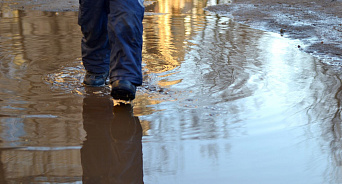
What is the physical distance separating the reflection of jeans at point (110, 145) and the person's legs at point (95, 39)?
49 cm

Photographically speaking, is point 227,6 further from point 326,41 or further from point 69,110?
point 69,110

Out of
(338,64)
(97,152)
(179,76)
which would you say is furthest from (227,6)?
(97,152)

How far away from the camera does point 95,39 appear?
3865 mm

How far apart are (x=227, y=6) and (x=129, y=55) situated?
7483 mm

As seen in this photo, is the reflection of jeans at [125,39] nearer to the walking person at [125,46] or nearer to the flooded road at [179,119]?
the walking person at [125,46]

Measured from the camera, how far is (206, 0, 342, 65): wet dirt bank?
5.66 m

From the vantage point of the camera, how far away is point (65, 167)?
95.2 inches

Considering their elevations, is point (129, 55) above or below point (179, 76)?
above

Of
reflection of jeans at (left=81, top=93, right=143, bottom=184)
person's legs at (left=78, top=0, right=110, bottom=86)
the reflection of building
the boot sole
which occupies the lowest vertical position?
reflection of jeans at (left=81, top=93, right=143, bottom=184)

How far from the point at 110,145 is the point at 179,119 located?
602mm

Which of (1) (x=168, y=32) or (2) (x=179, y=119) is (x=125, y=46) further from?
(1) (x=168, y=32)

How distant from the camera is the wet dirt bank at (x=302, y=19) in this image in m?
5.66

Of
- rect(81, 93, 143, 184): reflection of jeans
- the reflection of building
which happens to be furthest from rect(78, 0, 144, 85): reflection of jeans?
the reflection of building

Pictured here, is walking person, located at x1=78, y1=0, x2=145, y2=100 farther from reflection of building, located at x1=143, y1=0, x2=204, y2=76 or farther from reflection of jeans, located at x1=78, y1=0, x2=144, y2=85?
reflection of building, located at x1=143, y1=0, x2=204, y2=76
